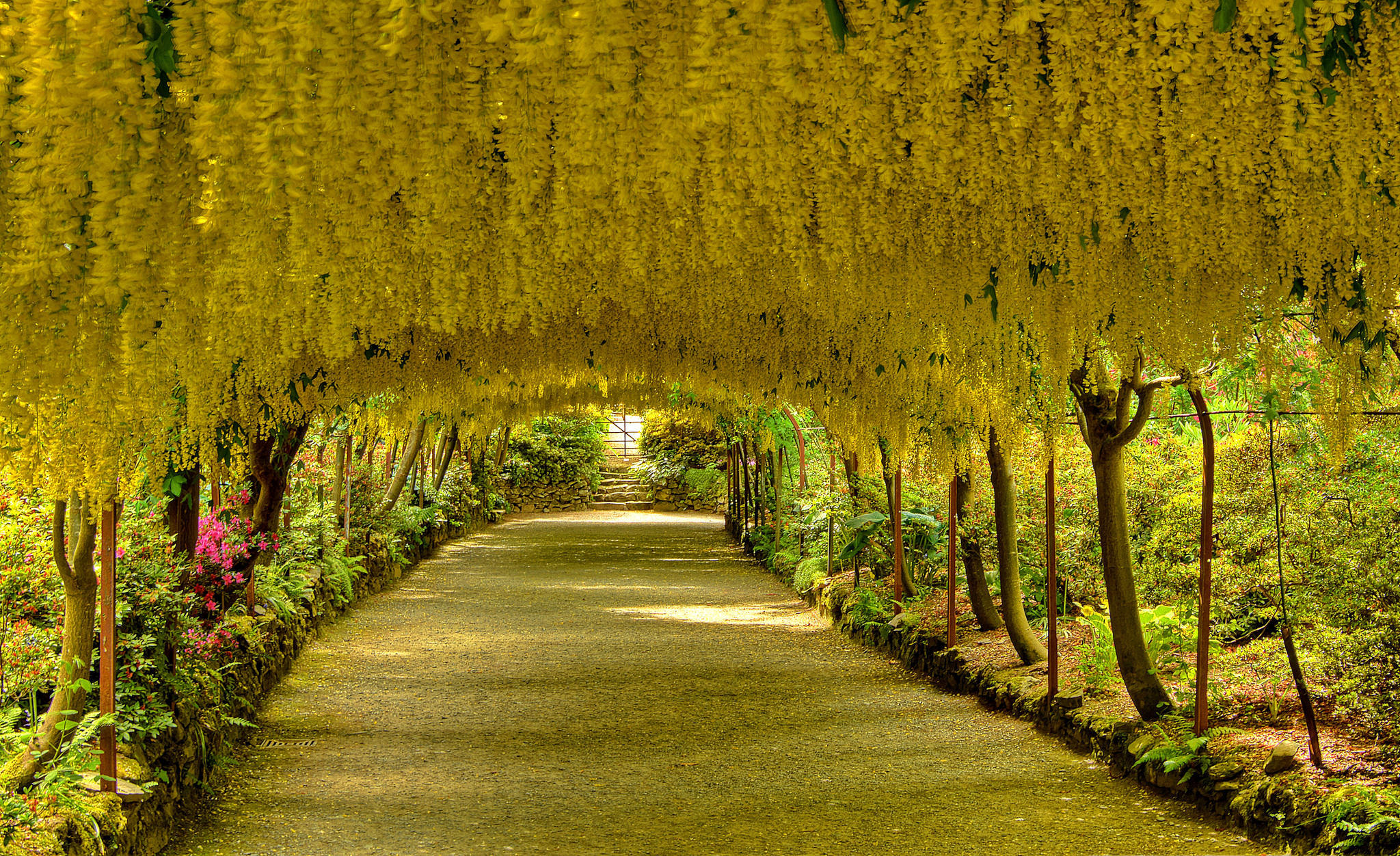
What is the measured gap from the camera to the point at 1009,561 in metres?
6.10

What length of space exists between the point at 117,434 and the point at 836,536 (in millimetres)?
9033

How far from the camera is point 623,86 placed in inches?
49.2

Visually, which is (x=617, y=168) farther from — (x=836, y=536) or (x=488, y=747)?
(x=836, y=536)

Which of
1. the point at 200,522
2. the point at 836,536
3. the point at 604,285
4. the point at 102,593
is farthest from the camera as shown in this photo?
the point at 836,536

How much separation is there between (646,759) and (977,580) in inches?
119

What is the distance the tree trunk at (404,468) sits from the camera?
38.0 ft

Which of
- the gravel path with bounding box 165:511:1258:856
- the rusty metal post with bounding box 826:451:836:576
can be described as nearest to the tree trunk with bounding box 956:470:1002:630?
the gravel path with bounding box 165:511:1258:856

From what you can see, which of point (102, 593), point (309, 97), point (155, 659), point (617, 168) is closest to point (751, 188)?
point (617, 168)

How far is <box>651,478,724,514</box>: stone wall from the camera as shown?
947 inches

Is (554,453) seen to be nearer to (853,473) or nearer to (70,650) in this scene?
(853,473)

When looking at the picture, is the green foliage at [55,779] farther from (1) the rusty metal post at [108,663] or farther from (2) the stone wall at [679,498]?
(2) the stone wall at [679,498]

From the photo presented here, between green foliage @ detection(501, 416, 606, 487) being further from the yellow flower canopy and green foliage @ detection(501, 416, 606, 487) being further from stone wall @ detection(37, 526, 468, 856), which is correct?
the yellow flower canopy

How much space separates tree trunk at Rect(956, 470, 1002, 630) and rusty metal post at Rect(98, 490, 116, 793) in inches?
196

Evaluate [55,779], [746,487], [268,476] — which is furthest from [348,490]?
[55,779]
